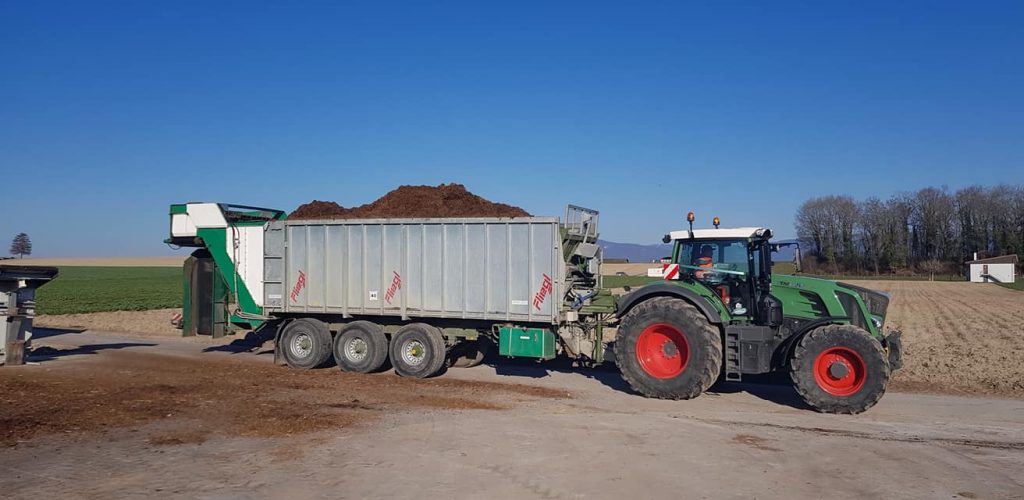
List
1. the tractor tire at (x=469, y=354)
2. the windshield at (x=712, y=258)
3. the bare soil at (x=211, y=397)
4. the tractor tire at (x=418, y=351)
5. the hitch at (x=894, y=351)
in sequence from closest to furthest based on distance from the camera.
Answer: the bare soil at (x=211, y=397)
the hitch at (x=894, y=351)
the windshield at (x=712, y=258)
the tractor tire at (x=418, y=351)
the tractor tire at (x=469, y=354)

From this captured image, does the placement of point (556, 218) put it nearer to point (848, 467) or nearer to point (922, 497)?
point (848, 467)

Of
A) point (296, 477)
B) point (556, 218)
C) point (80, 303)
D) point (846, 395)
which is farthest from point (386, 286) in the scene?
point (80, 303)

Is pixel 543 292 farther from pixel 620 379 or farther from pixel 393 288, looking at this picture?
pixel 393 288

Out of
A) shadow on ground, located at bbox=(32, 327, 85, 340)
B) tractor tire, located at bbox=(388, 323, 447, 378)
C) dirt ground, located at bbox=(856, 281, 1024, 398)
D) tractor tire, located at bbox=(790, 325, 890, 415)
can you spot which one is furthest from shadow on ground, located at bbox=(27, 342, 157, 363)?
dirt ground, located at bbox=(856, 281, 1024, 398)

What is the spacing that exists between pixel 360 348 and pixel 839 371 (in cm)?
832

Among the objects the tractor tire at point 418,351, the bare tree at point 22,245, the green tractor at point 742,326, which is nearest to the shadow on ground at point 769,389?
the green tractor at point 742,326

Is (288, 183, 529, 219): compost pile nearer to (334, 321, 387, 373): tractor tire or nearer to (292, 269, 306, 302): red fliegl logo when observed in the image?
(292, 269, 306, 302): red fliegl logo

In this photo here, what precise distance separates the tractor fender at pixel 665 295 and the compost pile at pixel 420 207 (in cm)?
408

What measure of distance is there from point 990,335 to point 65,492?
2179 centimetres

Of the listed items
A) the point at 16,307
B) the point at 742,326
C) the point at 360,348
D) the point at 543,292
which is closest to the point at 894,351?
the point at 742,326

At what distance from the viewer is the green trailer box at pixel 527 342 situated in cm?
1260

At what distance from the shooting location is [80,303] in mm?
35094

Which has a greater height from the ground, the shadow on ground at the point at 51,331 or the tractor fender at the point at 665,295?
the tractor fender at the point at 665,295

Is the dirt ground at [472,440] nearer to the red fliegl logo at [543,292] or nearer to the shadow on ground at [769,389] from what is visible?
the shadow on ground at [769,389]
